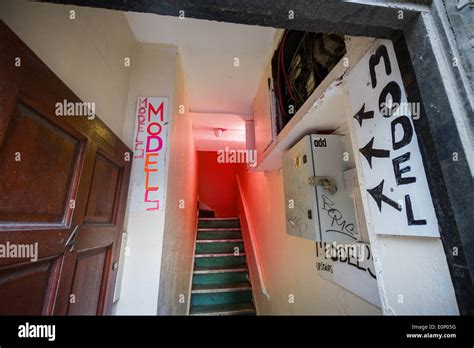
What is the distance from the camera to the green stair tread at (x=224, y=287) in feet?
8.58

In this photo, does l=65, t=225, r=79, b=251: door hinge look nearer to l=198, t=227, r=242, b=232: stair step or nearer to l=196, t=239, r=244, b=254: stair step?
l=196, t=239, r=244, b=254: stair step

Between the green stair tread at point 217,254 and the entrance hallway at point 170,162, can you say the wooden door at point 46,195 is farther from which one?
the green stair tread at point 217,254

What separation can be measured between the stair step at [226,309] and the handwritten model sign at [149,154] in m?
1.83

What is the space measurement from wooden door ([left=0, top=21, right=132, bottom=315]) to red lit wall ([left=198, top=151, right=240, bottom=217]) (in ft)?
13.0

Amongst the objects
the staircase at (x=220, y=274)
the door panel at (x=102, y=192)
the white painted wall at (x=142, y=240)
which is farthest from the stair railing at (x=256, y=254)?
the door panel at (x=102, y=192)

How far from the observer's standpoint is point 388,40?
515 mm

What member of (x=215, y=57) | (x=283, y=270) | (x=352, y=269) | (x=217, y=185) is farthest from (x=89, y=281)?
(x=217, y=185)

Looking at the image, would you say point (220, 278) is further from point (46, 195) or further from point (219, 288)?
point (46, 195)

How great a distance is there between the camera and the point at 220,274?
287 centimetres

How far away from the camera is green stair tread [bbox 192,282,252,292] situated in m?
2.62

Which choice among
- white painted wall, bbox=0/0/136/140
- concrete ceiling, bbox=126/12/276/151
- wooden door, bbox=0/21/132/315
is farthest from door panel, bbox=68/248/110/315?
concrete ceiling, bbox=126/12/276/151

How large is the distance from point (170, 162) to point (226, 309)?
2091mm

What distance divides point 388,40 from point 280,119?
2.66ft
